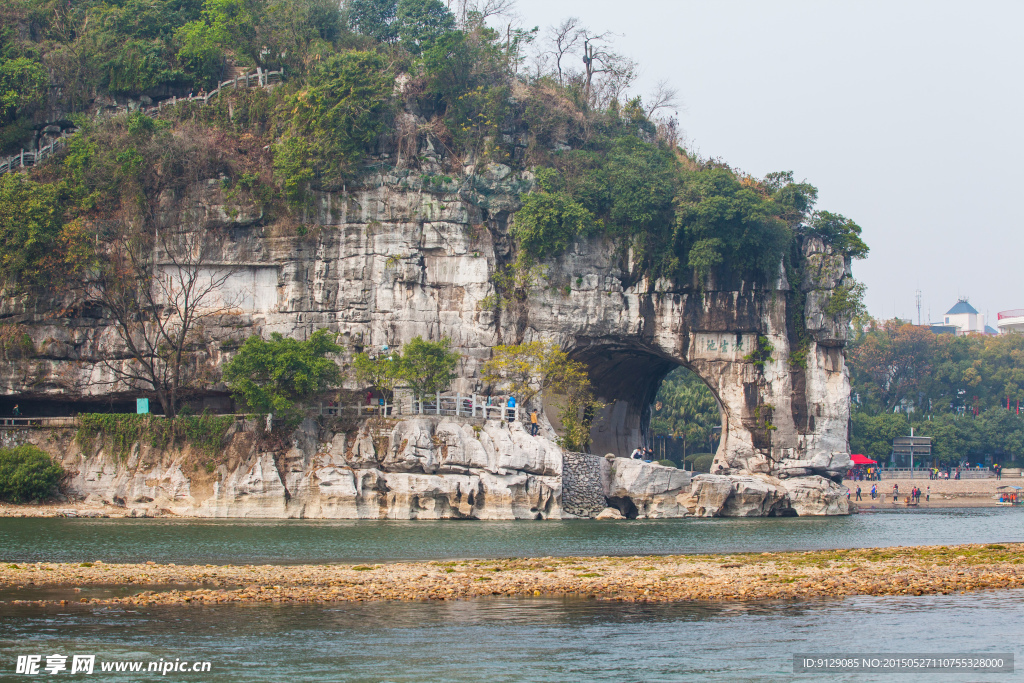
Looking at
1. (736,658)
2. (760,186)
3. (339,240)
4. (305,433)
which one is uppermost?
(760,186)

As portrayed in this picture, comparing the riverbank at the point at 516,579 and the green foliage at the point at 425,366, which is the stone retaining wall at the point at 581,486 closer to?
the green foliage at the point at 425,366

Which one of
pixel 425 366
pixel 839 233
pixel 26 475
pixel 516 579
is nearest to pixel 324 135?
pixel 425 366

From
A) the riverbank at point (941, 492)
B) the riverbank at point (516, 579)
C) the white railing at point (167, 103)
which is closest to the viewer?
the riverbank at point (516, 579)

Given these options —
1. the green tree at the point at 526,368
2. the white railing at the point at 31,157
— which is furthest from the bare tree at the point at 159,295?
the green tree at the point at 526,368

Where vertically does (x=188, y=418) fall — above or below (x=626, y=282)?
below

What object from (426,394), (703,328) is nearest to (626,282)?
(703,328)

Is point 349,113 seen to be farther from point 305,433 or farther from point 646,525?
point 646,525

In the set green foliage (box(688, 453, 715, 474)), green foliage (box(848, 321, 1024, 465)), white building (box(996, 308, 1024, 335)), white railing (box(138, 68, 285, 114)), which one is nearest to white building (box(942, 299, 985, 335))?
white building (box(996, 308, 1024, 335))

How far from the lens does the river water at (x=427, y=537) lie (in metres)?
22.6

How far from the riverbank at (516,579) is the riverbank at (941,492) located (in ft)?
90.8

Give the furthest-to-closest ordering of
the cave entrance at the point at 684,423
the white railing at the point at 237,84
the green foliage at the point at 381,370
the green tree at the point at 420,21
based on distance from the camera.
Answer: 1. the cave entrance at the point at 684,423
2. the green tree at the point at 420,21
3. the white railing at the point at 237,84
4. the green foliage at the point at 381,370

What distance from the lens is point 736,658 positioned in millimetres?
13094

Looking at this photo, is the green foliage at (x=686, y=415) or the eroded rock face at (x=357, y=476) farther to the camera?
the green foliage at (x=686, y=415)

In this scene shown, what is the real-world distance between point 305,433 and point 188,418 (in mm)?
4004
